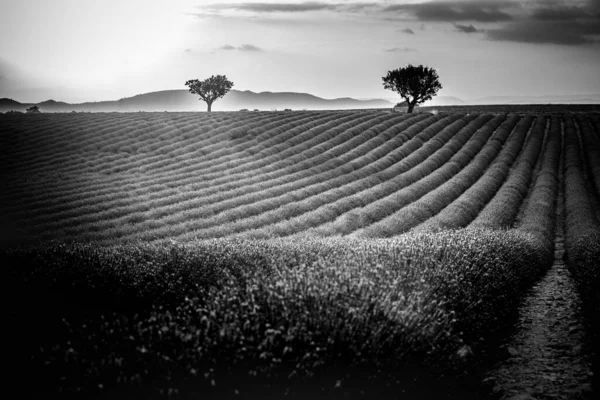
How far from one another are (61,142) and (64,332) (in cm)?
2683

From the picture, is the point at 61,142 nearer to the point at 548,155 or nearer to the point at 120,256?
the point at 120,256

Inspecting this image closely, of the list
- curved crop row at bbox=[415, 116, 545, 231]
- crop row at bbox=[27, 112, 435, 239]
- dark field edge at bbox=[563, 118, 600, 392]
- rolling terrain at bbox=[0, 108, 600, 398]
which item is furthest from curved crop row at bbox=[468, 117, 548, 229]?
crop row at bbox=[27, 112, 435, 239]

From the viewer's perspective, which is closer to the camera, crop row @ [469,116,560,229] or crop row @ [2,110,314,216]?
crop row @ [469,116,560,229]

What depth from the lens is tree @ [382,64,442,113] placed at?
185 ft

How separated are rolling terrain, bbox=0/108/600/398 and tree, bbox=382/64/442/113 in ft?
62.9

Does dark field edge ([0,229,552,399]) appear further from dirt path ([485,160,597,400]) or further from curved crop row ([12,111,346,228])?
curved crop row ([12,111,346,228])

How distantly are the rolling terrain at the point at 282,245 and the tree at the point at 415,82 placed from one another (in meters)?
19.2

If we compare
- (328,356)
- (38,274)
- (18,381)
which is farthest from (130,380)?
(38,274)

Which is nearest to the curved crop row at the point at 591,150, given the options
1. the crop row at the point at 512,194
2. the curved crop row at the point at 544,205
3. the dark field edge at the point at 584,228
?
the dark field edge at the point at 584,228

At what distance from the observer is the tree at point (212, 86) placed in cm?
7025

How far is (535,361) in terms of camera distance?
6.86 m

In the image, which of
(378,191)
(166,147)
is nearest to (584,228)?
(378,191)

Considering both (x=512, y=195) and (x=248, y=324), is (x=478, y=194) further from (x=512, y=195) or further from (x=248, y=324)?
(x=248, y=324)

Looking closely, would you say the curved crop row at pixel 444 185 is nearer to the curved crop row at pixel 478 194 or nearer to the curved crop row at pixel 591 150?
the curved crop row at pixel 478 194
